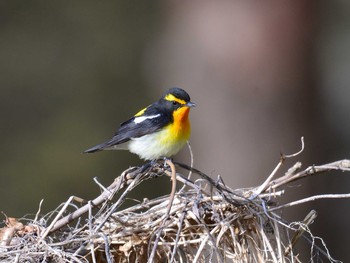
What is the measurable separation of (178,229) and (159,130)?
1.89 m

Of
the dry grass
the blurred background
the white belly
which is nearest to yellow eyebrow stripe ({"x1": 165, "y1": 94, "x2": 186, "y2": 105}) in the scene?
the white belly

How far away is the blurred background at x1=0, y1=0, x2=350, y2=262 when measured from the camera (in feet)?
20.4

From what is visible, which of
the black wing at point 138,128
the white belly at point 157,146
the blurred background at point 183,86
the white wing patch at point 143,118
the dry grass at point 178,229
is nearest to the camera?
the dry grass at point 178,229

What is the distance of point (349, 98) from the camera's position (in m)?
11.1

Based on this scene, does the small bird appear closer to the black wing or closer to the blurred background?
the black wing

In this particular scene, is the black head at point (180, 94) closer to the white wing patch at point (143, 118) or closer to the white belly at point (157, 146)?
the white wing patch at point (143, 118)

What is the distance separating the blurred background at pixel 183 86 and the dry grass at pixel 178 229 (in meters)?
0.20

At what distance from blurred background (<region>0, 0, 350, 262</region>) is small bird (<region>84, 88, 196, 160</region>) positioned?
1.36m

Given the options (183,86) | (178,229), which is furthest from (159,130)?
(183,86)

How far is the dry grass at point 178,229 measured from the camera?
9.62 ft

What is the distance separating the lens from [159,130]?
471cm

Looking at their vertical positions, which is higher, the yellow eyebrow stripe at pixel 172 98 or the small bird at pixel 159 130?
the yellow eyebrow stripe at pixel 172 98

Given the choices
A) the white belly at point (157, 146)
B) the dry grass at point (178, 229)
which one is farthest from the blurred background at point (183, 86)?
the white belly at point (157, 146)

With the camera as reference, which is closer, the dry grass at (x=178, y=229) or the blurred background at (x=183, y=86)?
the dry grass at (x=178, y=229)
